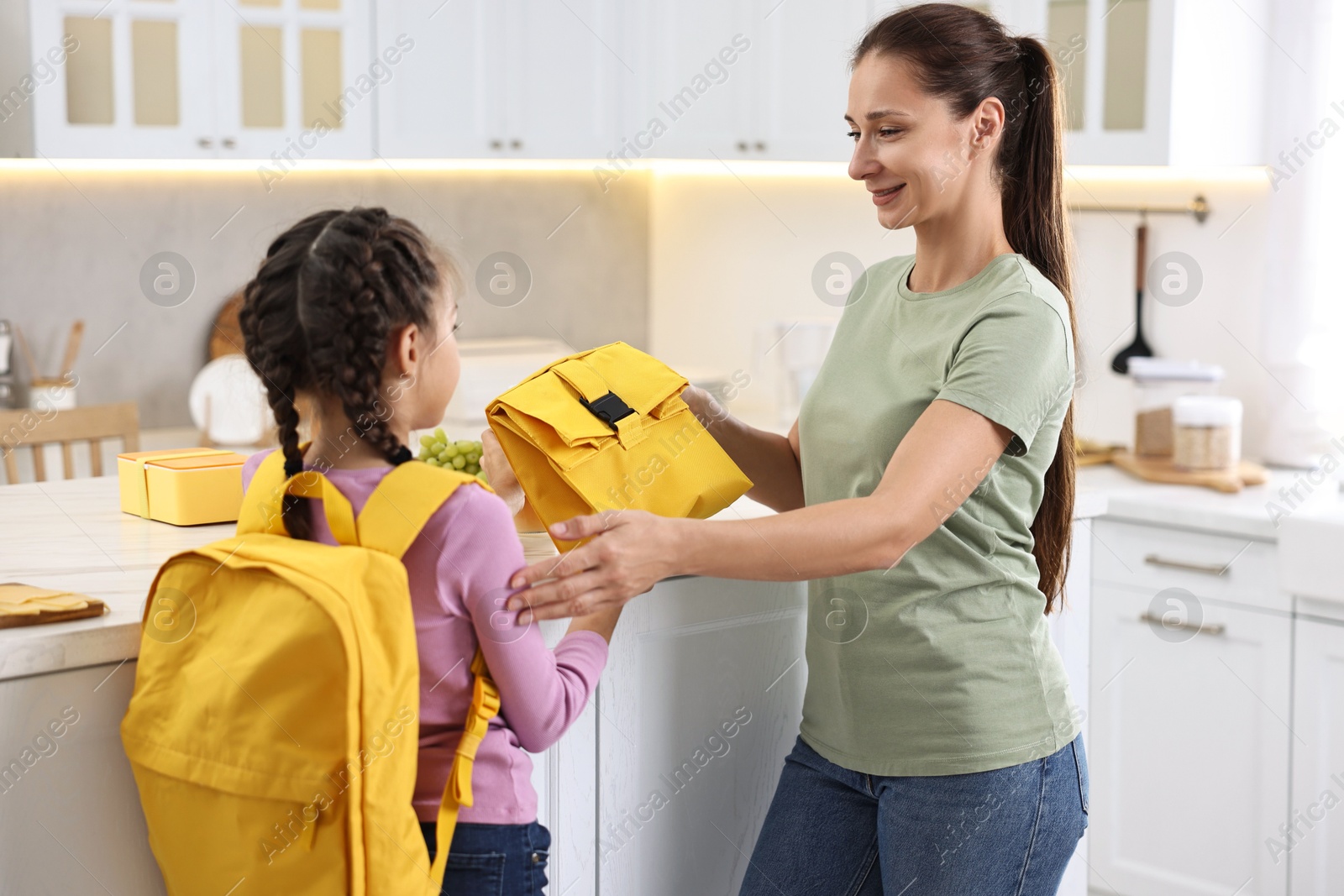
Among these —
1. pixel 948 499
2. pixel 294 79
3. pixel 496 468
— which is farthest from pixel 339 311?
pixel 294 79

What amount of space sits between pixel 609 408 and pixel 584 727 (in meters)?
0.31

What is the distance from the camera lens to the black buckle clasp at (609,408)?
113 cm

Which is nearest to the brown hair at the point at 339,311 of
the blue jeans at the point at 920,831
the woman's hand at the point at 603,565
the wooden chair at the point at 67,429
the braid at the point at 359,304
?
the braid at the point at 359,304

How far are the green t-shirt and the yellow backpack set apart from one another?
365 mm

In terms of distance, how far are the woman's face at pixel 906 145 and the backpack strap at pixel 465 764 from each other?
0.50m

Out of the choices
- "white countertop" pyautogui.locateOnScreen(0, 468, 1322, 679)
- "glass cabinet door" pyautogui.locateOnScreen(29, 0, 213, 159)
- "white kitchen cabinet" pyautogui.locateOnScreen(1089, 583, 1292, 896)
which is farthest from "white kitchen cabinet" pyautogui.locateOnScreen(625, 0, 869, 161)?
"white countertop" pyautogui.locateOnScreen(0, 468, 1322, 679)

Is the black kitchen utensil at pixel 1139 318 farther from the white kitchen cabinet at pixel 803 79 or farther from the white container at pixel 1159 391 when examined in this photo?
the white kitchen cabinet at pixel 803 79

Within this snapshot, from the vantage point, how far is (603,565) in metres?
0.95

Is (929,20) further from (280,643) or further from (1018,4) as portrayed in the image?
(1018,4)

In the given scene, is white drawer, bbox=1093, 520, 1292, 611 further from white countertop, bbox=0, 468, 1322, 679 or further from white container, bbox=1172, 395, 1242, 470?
white countertop, bbox=0, 468, 1322, 679

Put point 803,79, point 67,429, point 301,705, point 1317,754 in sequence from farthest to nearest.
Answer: point 803,79
point 67,429
point 1317,754
point 301,705

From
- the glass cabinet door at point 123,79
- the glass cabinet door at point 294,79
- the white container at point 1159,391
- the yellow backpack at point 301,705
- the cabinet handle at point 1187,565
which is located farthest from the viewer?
the glass cabinet door at point 294,79

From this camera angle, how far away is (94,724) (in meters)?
1.01

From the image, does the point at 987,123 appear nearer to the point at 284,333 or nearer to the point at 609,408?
the point at 609,408
